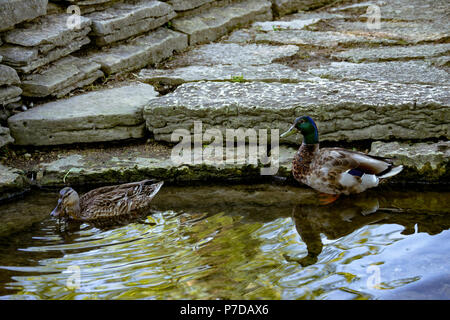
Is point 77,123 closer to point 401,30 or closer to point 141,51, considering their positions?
point 141,51

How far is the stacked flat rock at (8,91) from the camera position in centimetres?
530

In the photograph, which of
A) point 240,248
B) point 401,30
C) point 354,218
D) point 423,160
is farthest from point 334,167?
point 401,30

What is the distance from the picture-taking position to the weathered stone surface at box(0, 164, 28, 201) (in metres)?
5.00

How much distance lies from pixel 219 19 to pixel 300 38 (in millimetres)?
1233

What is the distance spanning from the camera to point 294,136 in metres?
5.46

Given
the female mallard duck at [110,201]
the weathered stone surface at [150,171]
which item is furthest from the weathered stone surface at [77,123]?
the female mallard duck at [110,201]

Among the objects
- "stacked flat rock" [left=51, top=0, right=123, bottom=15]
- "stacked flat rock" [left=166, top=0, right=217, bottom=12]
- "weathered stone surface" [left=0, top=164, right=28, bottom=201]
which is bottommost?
"weathered stone surface" [left=0, top=164, right=28, bottom=201]

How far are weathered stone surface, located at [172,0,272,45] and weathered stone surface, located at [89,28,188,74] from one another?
27cm

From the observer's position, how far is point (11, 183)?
16.5 feet

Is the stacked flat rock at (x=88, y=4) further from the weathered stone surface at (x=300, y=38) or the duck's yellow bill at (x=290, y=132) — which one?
the duck's yellow bill at (x=290, y=132)

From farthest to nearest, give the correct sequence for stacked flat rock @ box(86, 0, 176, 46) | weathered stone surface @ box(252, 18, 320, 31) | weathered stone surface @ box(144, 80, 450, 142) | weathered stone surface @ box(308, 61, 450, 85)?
weathered stone surface @ box(252, 18, 320, 31)
stacked flat rock @ box(86, 0, 176, 46)
weathered stone surface @ box(308, 61, 450, 85)
weathered stone surface @ box(144, 80, 450, 142)

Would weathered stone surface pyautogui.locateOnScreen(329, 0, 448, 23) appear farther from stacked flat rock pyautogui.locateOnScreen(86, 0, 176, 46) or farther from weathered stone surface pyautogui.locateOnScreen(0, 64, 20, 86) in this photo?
weathered stone surface pyautogui.locateOnScreen(0, 64, 20, 86)

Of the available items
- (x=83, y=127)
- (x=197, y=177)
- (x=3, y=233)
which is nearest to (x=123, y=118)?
(x=83, y=127)

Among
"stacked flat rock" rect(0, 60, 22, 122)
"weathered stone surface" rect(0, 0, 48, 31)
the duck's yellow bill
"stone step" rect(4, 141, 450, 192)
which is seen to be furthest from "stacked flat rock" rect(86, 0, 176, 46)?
the duck's yellow bill
